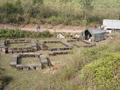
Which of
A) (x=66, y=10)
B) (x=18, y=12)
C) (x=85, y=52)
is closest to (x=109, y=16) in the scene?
(x=66, y=10)

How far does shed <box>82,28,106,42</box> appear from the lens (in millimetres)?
23000

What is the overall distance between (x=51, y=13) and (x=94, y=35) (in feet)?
24.3

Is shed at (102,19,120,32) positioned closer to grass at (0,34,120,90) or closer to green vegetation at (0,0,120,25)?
green vegetation at (0,0,120,25)

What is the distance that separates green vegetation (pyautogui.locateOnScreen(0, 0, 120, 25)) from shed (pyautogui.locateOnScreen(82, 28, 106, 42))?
3.66 meters

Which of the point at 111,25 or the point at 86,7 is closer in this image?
the point at 111,25

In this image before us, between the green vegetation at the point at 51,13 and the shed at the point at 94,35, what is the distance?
3.66m

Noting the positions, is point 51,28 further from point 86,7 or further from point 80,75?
point 80,75

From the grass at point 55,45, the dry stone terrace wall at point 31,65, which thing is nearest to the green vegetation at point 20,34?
the grass at point 55,45

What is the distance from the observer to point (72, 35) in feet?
80.9

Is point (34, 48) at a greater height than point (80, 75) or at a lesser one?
lesser

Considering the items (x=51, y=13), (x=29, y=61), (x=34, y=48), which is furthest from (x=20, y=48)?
(x=51, y=13)

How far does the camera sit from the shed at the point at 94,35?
2300 cm

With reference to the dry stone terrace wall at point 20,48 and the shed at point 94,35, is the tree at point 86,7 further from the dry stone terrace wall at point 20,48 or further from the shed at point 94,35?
the dry stone terrace wall at point 20,48

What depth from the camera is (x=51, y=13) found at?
29.1 metres
